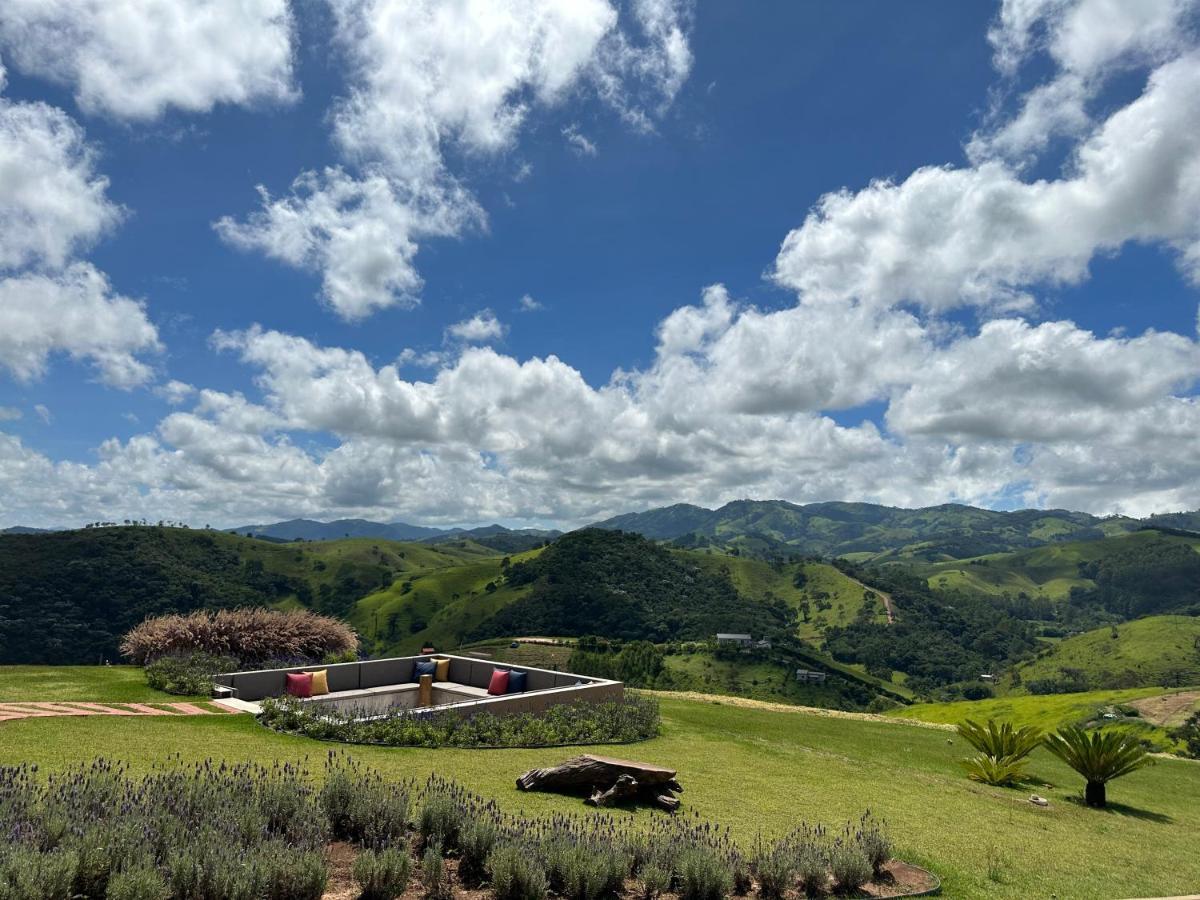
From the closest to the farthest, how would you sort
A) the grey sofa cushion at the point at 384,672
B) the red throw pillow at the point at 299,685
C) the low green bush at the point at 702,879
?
the low green bush at the point at 702,879 → the red throw pillow at the point at 299,685 → the grey sofa cushion at the point at 384,672

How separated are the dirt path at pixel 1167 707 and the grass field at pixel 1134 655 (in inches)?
3557

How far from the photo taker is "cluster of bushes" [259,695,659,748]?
14438 mm

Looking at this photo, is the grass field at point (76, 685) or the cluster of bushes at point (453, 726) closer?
the cluster of bushes at point (453, 726)

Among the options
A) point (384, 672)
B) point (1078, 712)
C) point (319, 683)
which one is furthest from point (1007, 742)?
point (1078, 712)

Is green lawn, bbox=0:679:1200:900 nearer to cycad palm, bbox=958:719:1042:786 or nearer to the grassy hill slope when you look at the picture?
cycad palm, bbox=958:719:1042:786

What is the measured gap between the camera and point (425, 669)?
77.3 feet

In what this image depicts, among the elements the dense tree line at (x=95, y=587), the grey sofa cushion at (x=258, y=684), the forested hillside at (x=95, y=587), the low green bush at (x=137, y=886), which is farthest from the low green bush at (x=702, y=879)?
the forested hillside at (x=95, y=587)

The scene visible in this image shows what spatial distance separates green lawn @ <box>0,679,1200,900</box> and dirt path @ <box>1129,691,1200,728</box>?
4550 centimetres

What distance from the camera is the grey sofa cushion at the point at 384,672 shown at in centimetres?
2231

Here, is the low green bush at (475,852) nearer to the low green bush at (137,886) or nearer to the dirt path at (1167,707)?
the low green bush at (137,886)

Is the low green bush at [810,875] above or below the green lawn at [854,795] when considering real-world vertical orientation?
above

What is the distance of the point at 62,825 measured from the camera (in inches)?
236

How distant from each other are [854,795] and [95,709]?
608 inches

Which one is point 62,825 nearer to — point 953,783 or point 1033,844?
point 1033,844
